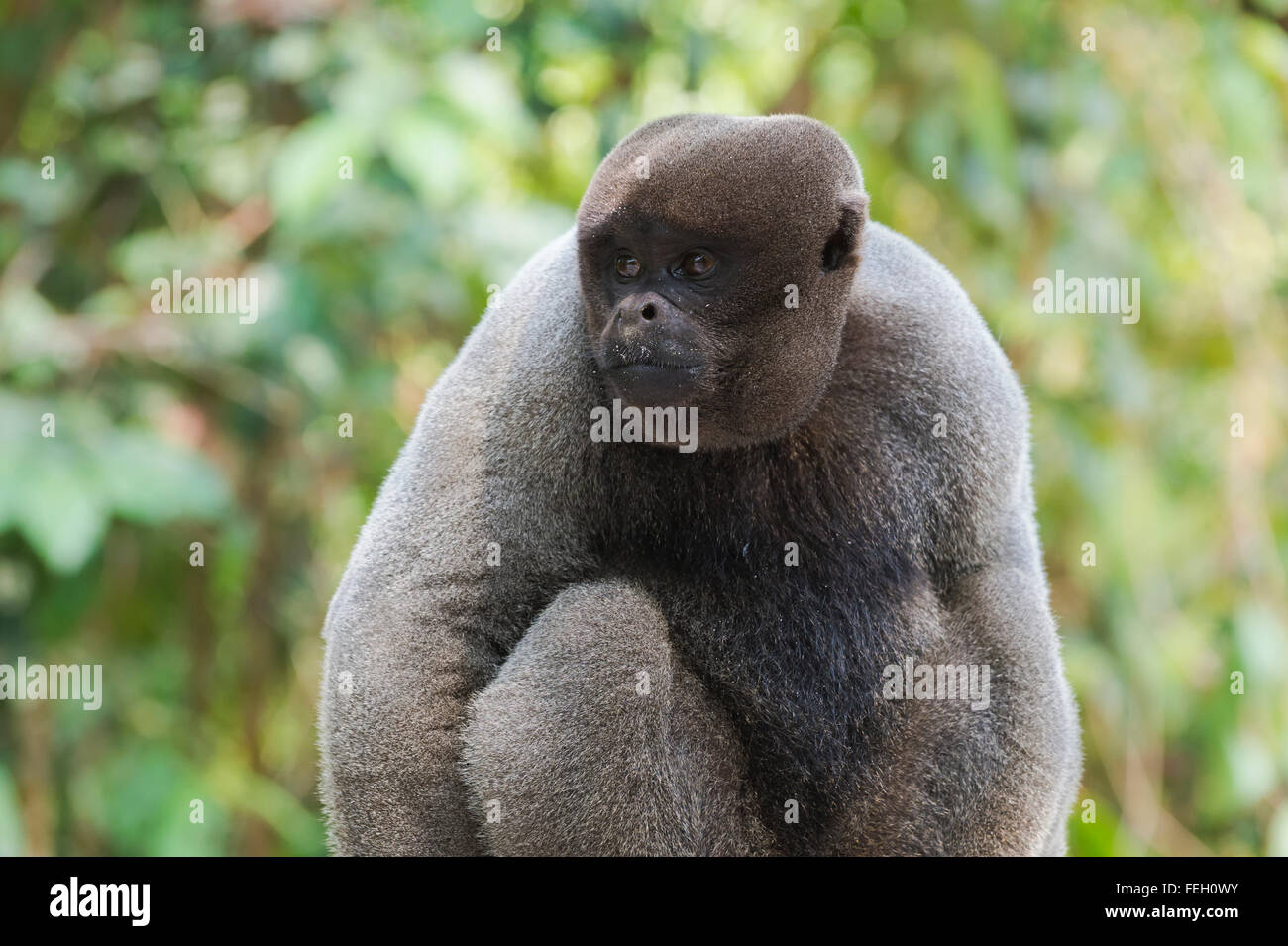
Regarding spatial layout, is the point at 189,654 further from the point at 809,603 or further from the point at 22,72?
the point at 809,603

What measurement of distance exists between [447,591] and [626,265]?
0.63 m

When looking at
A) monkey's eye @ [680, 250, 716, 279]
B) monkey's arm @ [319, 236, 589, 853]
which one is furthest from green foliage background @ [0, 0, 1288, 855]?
monkey's eye @ [680, 250, 716, 279]

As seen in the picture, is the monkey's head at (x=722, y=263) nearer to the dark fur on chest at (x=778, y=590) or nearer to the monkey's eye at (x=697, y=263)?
the monkey's eye at (x=697, y=263)

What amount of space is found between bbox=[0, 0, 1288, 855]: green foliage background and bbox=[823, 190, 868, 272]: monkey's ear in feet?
4.66

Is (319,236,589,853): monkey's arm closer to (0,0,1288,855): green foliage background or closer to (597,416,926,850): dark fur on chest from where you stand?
(597,416,926,850): dark fur on chest

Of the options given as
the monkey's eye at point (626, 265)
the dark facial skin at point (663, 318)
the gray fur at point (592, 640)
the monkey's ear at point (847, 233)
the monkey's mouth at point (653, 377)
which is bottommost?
the gray fur at point (592, 640)

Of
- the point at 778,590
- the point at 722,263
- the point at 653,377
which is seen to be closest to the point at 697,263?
the point at 722,263

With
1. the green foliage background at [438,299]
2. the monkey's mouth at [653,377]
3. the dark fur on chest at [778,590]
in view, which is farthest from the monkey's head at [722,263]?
the green foliage background at [438,299]

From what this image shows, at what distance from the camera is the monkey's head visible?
2.13 metres

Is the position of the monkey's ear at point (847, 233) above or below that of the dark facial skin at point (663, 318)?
above

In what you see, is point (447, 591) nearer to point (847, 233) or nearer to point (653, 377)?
point (653, 377)

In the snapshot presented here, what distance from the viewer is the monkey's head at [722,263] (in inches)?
84.0

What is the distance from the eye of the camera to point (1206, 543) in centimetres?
540
